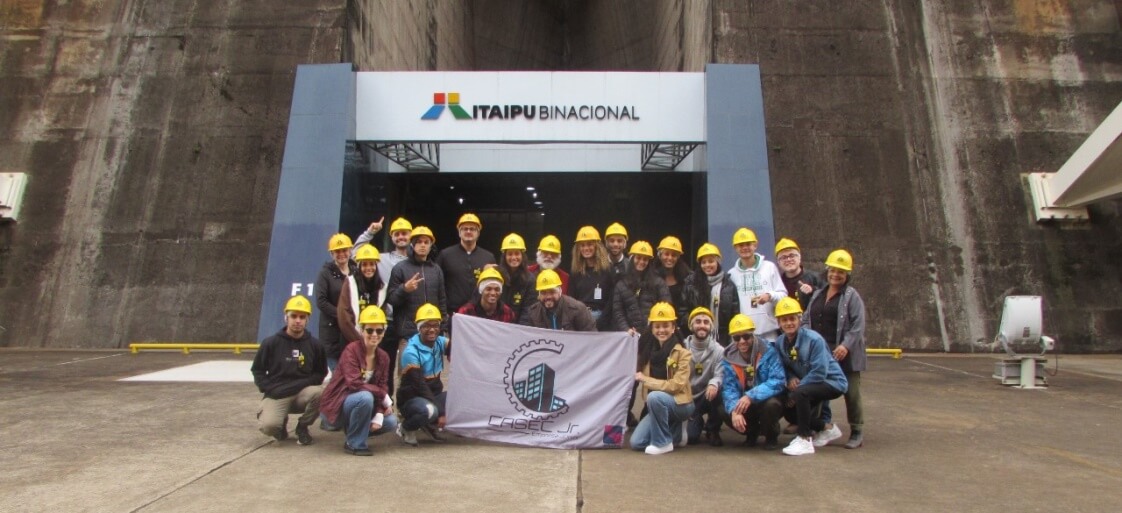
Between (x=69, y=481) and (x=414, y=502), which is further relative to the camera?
(x=69, y=481)

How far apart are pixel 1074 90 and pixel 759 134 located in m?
7.33

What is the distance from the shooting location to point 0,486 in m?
4.80

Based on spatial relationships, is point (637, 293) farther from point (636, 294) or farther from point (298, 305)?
point (298, 305)

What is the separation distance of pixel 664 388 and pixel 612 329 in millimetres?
1034

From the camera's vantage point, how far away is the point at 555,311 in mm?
6555

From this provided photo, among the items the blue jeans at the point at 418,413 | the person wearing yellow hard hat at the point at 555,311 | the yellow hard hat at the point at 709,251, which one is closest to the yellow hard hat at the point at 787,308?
the yellow hard hat at the point at 709,251

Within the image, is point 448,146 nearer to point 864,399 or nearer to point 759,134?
point 759,134

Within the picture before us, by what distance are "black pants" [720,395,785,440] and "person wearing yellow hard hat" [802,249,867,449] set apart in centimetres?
51

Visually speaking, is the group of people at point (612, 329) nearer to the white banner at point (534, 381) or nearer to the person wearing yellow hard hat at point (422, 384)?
the person wearing yellow hard hat at point (422, 384)

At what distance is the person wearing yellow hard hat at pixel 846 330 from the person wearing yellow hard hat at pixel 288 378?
4006mm

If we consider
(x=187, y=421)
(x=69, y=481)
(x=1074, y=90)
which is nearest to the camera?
(x=69, y=481)

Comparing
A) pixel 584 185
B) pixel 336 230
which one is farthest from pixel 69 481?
pixel 584 185

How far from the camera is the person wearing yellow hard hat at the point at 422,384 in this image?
20.2 ft

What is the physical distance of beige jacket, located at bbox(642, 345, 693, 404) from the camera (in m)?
6.03
